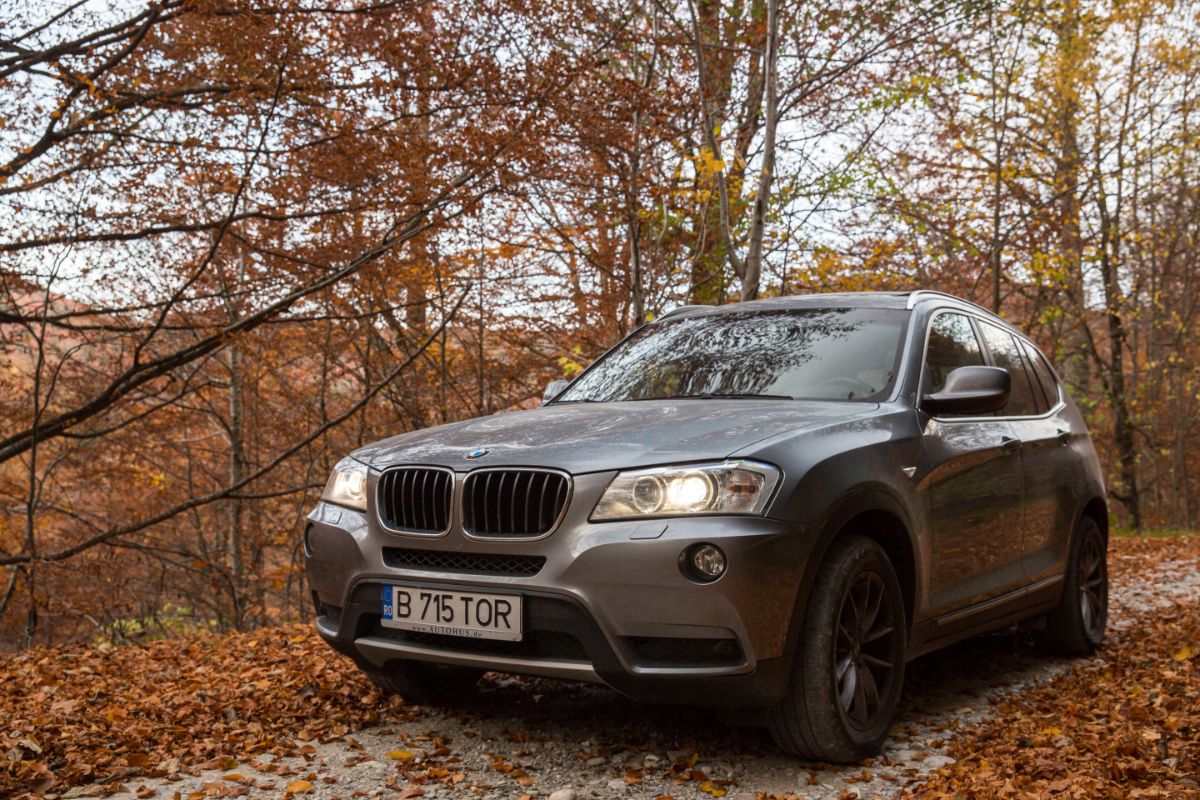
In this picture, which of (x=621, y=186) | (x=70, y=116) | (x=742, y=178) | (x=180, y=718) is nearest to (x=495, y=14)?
(x=621, y=186)

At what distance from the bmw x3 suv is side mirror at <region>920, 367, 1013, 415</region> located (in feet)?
0.04

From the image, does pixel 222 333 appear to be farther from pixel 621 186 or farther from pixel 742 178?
pixel 742 178

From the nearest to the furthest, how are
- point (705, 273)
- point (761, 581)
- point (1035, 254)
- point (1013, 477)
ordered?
1. point (761, 581)
2. point (1013, 477)
3. point (705, 273)
4. point (1035, 254)

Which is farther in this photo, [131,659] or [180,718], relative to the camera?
[131,659]

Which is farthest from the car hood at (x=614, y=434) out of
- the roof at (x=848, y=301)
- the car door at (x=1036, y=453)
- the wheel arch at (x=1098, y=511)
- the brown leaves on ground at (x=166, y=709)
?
the wheel arch at (x=1098, y=511)

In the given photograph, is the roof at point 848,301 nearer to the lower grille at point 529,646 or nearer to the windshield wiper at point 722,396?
the windshield wiper at point 722,396

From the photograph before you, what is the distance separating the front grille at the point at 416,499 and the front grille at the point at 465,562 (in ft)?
0.29

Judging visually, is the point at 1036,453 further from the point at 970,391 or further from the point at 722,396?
the point at 722,396

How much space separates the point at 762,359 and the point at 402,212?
5.76 metres

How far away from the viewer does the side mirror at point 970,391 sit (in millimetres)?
4500

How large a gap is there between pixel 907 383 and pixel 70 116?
24.3ft

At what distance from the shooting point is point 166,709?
4.71 metres

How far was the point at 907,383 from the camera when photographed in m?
4.56

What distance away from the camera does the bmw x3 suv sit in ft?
11.4
